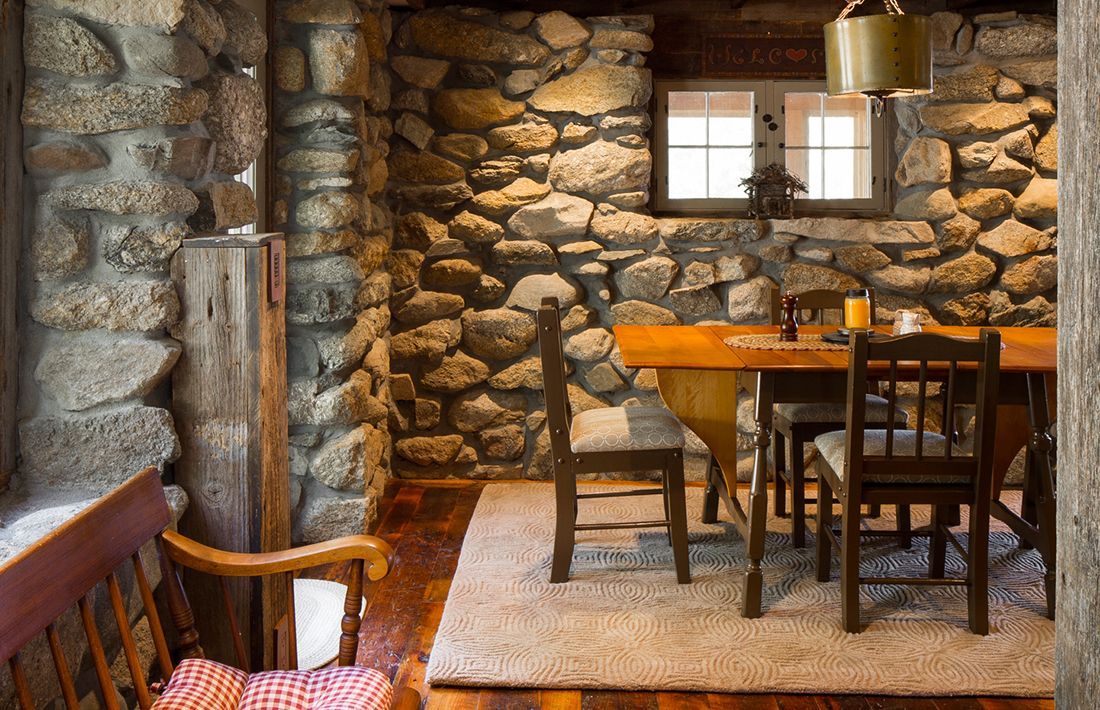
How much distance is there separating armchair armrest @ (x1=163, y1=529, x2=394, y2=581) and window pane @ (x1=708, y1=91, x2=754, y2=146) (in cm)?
339

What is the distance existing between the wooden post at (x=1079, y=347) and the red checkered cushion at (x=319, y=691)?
107 centimetres

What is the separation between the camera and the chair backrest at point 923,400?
2.90m

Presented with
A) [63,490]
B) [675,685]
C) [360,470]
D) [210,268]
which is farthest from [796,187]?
[63,490]

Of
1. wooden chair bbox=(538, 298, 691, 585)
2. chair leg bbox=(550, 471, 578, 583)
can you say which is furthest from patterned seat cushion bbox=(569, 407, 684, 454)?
chair leg bbox=(550, 471, 578, 583)

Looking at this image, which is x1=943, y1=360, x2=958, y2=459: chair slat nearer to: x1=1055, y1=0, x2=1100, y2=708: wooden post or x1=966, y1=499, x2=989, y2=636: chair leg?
x1=966, y1=499, x2=989, y2=636: chair leg

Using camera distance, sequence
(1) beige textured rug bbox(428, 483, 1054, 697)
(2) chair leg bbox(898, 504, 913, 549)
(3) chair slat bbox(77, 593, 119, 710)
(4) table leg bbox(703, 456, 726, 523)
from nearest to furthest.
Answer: (3) chair slat bbox(77, 593, 119, 710), (1) beige textured rug bbox(428, 483, 1054, 697), (2) chair leg bbox(898, 504, 913, 549), (4) table leg bbox(703, 456, 726, 523)

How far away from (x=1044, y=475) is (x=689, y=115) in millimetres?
2373

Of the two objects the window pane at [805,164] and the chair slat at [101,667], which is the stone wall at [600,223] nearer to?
the window pane at [805,164]

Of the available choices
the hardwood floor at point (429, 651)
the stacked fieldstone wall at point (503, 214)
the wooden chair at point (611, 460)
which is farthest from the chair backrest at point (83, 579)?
the stacked fieldstone wall at point (503, 214)

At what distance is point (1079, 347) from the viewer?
1.40m

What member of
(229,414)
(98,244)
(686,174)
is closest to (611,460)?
(229,414)

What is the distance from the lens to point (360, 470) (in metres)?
3.97

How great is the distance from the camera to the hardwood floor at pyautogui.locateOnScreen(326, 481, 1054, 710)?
2.69 metres

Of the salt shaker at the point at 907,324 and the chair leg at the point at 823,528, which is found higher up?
the salt shaker at the point at 907,324
